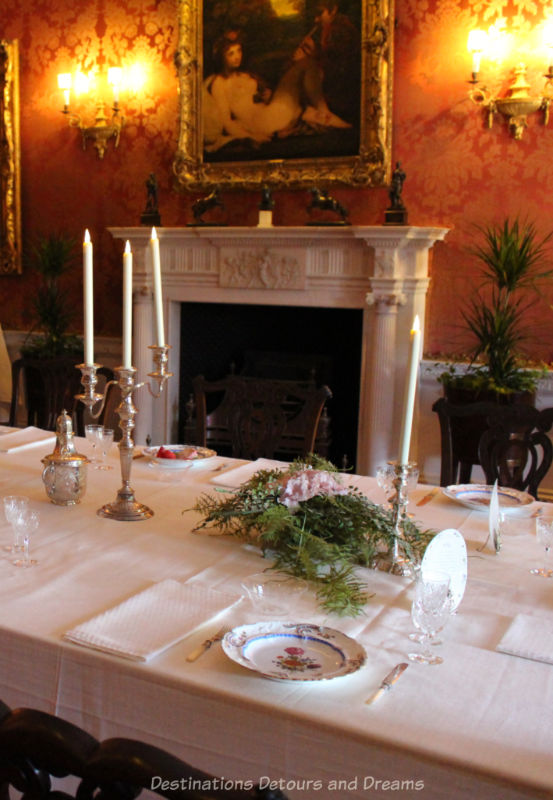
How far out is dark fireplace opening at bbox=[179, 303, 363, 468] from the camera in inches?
182

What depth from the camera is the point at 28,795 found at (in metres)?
0.78

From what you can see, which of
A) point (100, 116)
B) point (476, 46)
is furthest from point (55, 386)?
point (476, 46)

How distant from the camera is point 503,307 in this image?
391cm

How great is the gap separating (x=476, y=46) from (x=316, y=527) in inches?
120

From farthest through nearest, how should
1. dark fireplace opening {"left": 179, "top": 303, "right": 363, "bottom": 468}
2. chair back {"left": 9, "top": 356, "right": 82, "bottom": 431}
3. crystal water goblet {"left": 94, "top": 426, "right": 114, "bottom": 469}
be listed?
dark fireplace opening {"left": 179, "top": 303, "right": 363, "bottom": 468}, chair back {"left": 9, "top": 356, "right": 82, "bottom": 431}, crystal water goblet {"left": 94, "top": 426, "right": 114, "bottom": 469}

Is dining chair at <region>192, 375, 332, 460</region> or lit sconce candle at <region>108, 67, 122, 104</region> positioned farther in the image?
lit sconce candle at <region>108, 67, 122, 104</region>

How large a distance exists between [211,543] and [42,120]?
163 inches

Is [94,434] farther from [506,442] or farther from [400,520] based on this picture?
[506,442]

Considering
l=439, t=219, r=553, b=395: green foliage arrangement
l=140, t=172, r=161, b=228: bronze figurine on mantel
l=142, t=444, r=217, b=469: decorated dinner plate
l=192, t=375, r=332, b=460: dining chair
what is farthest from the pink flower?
l=140, t=172, r=161, b=228: bronze figurine on mantel

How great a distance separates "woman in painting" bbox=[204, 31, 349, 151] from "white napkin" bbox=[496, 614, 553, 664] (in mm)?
3354

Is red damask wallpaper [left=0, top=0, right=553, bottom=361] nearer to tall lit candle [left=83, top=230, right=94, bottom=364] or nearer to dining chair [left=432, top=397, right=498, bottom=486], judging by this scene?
dining chair [left=432, top=397, right=498, bottom=486]

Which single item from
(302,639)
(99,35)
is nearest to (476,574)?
(302,639)

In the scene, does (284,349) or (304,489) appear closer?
(304,489)

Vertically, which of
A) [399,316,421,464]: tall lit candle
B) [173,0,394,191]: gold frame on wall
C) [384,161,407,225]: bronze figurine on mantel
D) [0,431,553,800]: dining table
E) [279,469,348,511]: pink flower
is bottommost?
[0,431,553,800]: dining table
